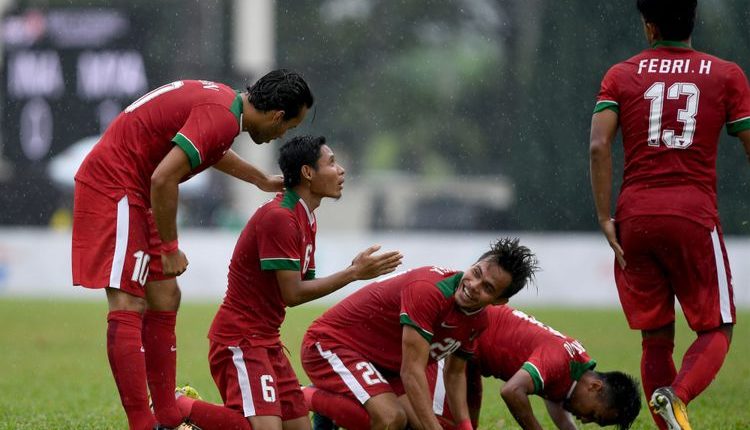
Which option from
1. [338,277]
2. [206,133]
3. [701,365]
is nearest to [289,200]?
[338,277]

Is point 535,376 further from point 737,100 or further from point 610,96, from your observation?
point 737,100

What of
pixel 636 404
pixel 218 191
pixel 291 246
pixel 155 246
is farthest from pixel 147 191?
pixel 218 191

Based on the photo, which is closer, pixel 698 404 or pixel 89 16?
pixel 698 404

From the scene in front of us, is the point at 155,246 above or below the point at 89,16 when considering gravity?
below

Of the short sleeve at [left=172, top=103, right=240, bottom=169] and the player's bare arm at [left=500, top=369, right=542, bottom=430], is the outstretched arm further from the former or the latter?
the short sleeve at [left=172, top=103, right=240, bottom=169]

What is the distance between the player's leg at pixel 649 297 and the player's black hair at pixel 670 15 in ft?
3.13

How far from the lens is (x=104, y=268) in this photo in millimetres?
5477

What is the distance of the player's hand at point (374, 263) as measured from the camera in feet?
18.4

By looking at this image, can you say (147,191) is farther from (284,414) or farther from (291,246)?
(284,414)

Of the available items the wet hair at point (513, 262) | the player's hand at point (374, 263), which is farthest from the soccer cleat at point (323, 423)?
the wet hair at point (513, 262)

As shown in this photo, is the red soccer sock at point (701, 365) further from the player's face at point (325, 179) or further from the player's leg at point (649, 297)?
the player's face at point (325, 179)

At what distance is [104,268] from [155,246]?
304 mm

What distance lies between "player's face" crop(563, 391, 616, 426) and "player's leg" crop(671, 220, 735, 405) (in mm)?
616

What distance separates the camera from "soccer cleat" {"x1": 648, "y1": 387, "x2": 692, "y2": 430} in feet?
18.1
